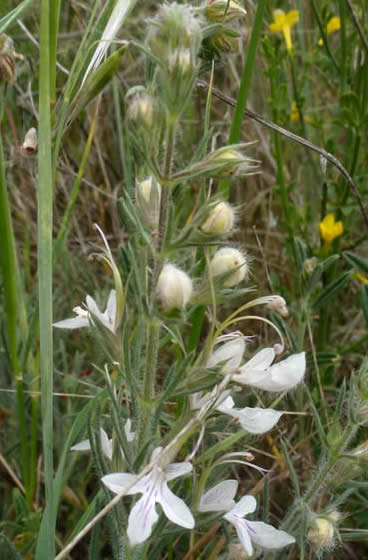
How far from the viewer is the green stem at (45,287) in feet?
4.34

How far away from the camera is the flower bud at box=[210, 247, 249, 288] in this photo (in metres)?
1.25

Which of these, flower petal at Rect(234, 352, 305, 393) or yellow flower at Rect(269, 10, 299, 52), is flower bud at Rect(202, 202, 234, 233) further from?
yellow flower at Rect(269, 10, 299, 52)

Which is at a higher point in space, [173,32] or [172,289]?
[173,32]

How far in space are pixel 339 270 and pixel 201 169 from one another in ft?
5.22

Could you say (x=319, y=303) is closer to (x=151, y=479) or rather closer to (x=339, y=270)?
(x=339, y=270)

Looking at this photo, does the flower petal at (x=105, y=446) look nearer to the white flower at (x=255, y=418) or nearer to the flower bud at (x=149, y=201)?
the white flower at (x=255, y=418)

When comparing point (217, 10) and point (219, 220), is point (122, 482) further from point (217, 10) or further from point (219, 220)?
point (217, 10)

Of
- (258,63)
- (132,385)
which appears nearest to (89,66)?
(132,385)

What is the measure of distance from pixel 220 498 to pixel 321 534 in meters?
0.23

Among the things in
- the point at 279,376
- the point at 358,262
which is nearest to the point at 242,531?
the point at 279,376

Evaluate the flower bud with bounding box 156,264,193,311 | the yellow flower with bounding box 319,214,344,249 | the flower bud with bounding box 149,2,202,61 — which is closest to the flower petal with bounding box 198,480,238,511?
the flower bud with bounding box 156,264,193,311

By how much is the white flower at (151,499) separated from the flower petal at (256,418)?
0.14m

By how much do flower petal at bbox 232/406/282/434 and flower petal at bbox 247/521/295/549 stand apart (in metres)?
0.19

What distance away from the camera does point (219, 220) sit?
1.19 m
